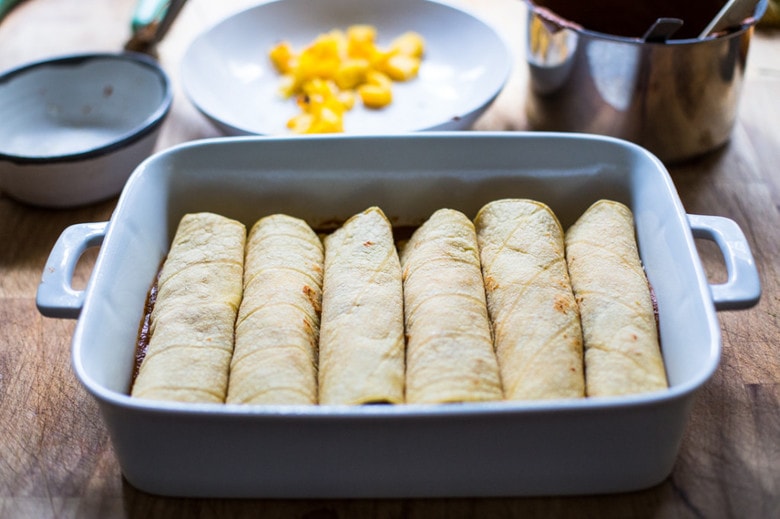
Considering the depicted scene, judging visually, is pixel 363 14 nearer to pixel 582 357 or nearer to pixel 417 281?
pixel 417 281

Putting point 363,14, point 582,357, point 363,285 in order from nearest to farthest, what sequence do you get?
point 582,357
point 363,285
point 363,14

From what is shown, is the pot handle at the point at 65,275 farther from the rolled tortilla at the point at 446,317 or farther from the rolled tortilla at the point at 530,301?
the rolled tortilla at the point at 530,301

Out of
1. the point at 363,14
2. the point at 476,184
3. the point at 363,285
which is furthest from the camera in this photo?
the point at 363,14

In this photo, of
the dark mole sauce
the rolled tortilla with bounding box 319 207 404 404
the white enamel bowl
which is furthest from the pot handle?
the white enamel bowl

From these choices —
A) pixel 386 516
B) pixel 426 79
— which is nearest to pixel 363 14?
pixel 426 79

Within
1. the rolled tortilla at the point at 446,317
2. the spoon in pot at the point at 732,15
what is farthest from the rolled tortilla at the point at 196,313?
the spoon in pot at the point at 732,15

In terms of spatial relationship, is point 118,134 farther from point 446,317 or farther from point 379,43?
point 446,317
